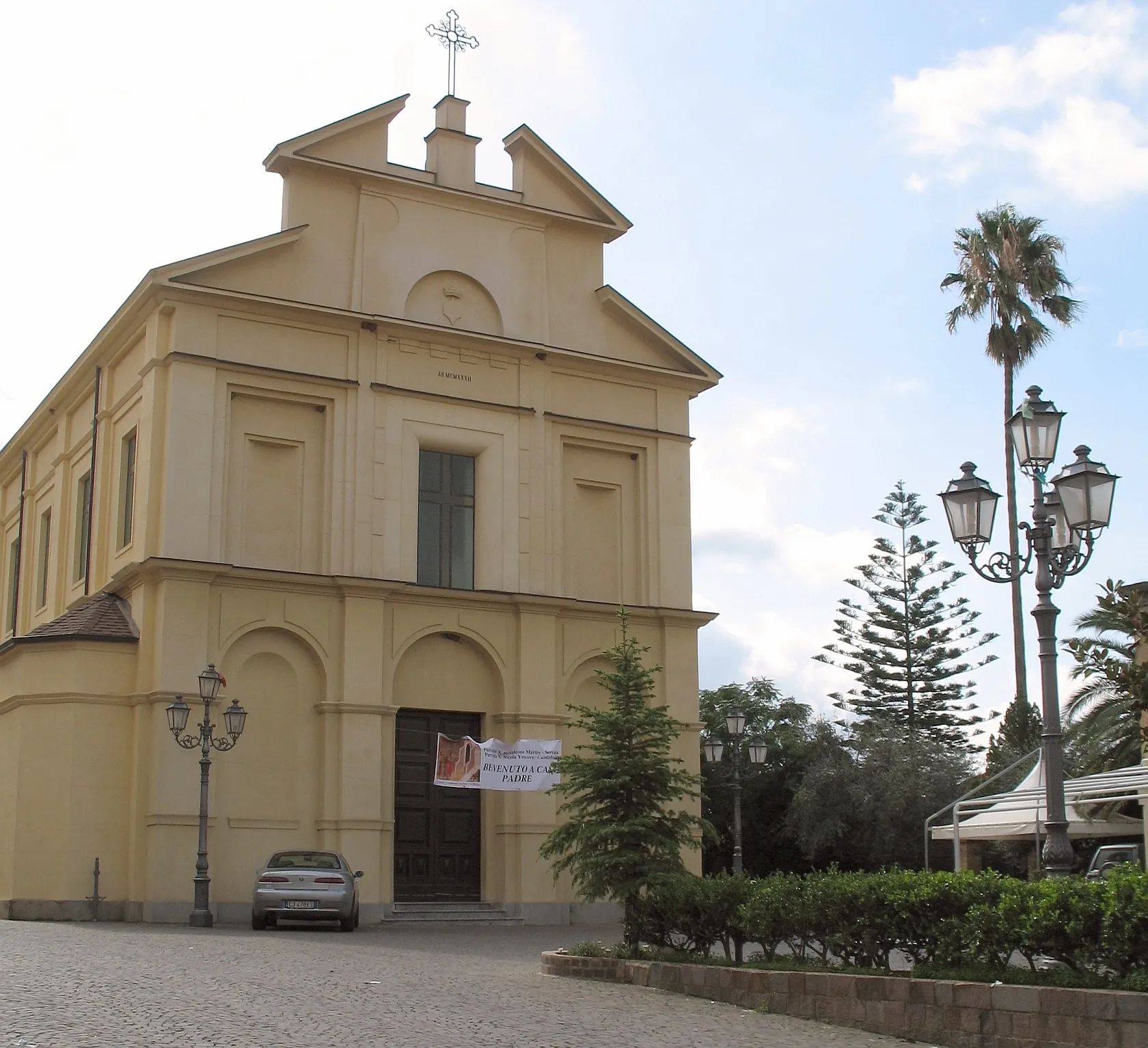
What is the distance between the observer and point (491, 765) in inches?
1147

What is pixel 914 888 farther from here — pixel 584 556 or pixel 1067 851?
pixel 584 556

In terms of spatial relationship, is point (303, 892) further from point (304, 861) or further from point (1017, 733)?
point (1017, 733)

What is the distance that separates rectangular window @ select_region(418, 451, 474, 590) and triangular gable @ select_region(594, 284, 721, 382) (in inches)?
192

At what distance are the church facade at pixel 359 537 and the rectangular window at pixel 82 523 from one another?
0.36ft

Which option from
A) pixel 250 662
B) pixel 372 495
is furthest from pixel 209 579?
pixel 372 495

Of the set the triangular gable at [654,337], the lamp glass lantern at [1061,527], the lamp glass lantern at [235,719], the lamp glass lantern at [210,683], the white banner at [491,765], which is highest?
the triangular gable at [654,337]

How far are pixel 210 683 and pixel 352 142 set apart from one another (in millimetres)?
11670

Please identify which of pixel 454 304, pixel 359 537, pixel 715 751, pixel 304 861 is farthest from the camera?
pixel 454 304

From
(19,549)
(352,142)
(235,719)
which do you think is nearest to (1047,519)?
(235,719)

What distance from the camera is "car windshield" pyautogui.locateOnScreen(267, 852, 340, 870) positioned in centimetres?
2402

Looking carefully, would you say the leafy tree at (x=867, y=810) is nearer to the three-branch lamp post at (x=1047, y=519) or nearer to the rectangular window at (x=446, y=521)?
the rectangular window at (x=446, y=521)

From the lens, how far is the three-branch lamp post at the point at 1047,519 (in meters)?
13.4

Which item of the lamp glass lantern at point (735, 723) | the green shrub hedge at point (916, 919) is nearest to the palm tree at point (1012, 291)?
the lamp glass lantern at point (735, 723)

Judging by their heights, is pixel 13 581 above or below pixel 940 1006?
above
